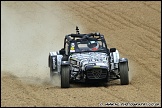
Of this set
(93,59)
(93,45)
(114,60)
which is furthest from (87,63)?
(93,45)

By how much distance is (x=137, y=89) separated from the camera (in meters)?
14.8

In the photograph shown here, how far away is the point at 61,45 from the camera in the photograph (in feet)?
84.2

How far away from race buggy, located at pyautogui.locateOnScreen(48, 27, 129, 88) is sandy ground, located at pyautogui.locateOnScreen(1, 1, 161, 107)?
34cm

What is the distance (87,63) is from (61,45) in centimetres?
1032

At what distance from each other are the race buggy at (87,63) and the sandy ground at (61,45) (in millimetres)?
337

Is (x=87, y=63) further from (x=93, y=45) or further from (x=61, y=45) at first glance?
(x=61, y=45)

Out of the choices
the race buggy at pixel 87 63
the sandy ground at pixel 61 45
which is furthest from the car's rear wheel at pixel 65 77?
the sandy ground at pixel 61 45

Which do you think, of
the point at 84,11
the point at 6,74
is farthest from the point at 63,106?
the point at 84,11

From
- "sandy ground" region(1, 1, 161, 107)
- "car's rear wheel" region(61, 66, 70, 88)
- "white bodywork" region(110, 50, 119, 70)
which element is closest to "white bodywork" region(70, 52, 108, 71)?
"white bodywork" region(110, 50, 119, 70)

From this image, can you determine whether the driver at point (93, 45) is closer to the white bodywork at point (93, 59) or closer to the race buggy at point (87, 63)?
the race buggy at point (87, 63)

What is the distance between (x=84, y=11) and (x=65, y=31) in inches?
165

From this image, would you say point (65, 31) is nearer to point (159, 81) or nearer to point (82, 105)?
point (159, 81)

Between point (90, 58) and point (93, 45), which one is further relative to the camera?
point (93, 45)

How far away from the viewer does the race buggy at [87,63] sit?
50.4 feet
